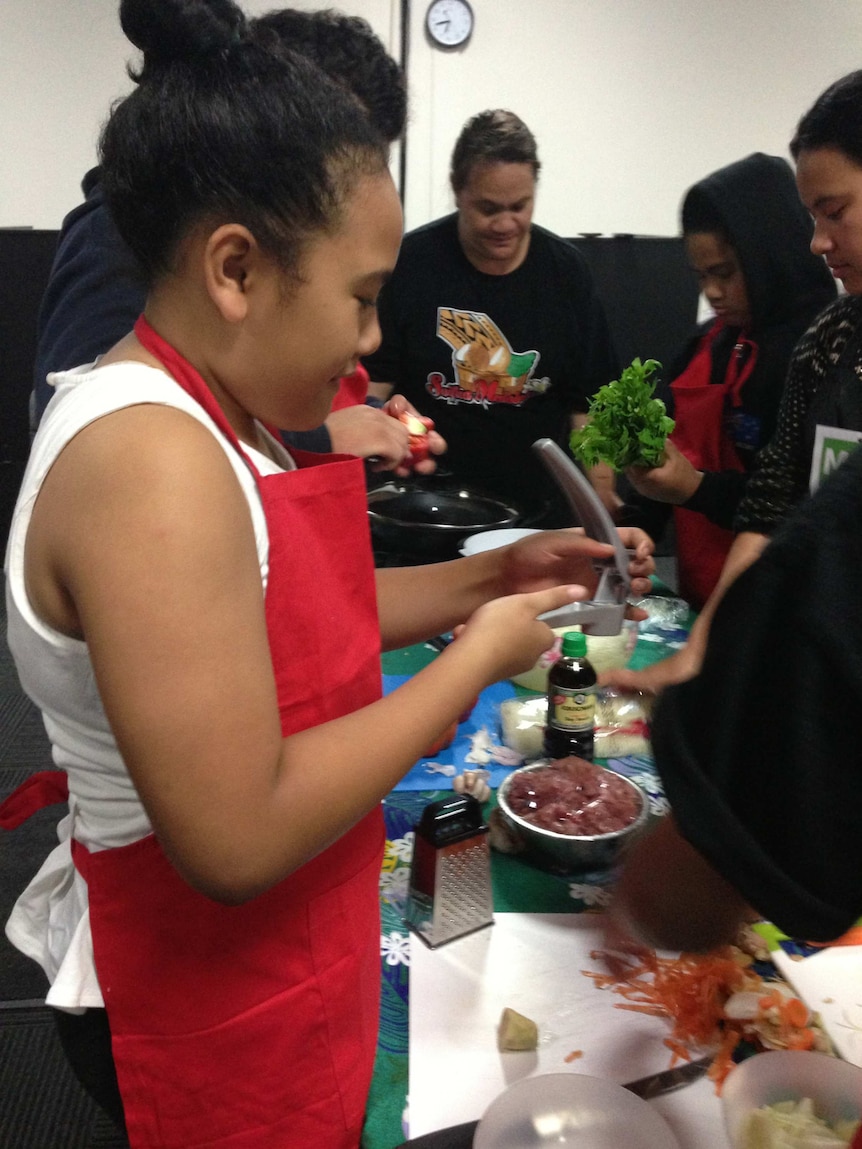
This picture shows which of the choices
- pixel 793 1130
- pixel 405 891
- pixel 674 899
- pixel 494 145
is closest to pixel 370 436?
pixel 405 891

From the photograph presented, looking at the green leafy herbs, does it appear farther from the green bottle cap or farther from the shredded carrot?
the shredded carrot

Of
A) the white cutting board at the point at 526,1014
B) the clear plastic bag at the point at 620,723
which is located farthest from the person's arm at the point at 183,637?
the clear plastic bag at the point at 620,723

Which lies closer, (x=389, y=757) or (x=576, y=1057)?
(x=389, y=757)

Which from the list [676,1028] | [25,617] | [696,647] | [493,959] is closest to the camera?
[25,617]

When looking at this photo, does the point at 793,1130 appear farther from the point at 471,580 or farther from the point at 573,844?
the point at 471,580

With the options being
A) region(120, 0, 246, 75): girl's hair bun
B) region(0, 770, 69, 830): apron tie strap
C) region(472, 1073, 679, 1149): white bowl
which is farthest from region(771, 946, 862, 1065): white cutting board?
region(120, 0, 246, 75): girl's hair bun

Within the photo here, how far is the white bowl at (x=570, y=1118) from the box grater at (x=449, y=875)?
0.30m

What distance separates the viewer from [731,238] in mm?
2205

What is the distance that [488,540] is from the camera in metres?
1.93

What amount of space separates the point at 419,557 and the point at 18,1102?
1536 mm

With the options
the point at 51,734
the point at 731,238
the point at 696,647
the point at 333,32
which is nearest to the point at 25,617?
the point at 51,734

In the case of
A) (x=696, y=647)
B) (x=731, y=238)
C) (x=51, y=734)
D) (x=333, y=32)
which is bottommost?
(x=696, y=647)

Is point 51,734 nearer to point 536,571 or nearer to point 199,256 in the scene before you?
point 199,256

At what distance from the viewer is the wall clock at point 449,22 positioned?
14.8ft
